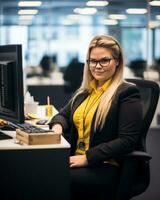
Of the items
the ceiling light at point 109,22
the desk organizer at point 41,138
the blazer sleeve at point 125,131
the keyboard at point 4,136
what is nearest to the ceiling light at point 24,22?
the ceiling light at point 109,22

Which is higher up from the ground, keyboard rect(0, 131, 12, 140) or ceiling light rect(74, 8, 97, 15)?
ceiling light rect(74, 8, 97, 15)

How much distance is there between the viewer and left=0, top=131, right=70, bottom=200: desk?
205 centimetres

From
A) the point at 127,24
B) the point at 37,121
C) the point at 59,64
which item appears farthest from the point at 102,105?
the point at 127,24

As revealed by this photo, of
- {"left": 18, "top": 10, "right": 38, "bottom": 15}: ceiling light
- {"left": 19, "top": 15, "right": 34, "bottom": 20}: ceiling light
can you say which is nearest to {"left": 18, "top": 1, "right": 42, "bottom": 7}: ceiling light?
{"left": 18, "top": 10, "right": 38, "bottom": 15}: ceiling light

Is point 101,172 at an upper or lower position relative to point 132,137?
lower

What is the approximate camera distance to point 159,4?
A: 841cm

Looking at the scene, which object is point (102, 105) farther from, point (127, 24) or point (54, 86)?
point (127, 24)

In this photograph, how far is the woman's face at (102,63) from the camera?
237 centimetres

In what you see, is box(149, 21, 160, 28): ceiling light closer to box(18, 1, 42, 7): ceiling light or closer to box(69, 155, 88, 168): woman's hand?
box(18, 1, 42, 7): ceiling light

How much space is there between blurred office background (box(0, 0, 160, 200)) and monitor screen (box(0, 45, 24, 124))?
18.8 ft

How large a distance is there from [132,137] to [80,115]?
1.07ft

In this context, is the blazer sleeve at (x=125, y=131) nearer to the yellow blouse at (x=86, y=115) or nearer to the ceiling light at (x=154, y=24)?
the yellow blouse at (x=86, y=115)

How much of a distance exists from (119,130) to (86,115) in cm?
22

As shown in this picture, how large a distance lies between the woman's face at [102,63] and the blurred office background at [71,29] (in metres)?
5.61
